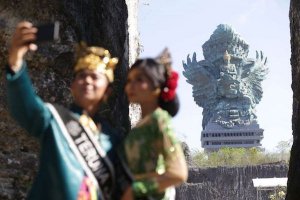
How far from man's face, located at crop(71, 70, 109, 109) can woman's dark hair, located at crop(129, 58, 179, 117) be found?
21 centimetres

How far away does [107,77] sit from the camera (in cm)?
276

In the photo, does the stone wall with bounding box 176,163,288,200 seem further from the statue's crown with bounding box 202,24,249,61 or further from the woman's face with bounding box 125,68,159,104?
the statue's crown with bounding box 202,24,249,61

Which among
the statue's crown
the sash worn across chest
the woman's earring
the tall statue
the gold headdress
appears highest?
the statue's crown

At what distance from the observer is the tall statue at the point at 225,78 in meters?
56.3

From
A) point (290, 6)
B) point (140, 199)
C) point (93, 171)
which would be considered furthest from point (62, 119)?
point (290, 6)

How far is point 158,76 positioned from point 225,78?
53777 mm

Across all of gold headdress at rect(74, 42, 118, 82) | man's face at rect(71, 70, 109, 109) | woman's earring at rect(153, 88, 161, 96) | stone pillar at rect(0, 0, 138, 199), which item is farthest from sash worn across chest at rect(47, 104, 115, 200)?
stone pillar at rect(0, 0, 138, 199)

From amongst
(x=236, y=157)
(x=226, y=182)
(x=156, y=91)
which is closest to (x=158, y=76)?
(x=156, y=91)

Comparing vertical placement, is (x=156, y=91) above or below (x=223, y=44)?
below

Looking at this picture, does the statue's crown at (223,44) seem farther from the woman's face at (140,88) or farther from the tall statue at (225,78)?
the woman's face at (140,88)

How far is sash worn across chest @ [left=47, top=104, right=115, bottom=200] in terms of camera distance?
2.59 m

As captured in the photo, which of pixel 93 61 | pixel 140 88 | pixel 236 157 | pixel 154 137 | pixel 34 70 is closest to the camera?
pixel 154 137

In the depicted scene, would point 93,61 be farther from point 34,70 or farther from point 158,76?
point 34,70

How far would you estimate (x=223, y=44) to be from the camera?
56531 mm
